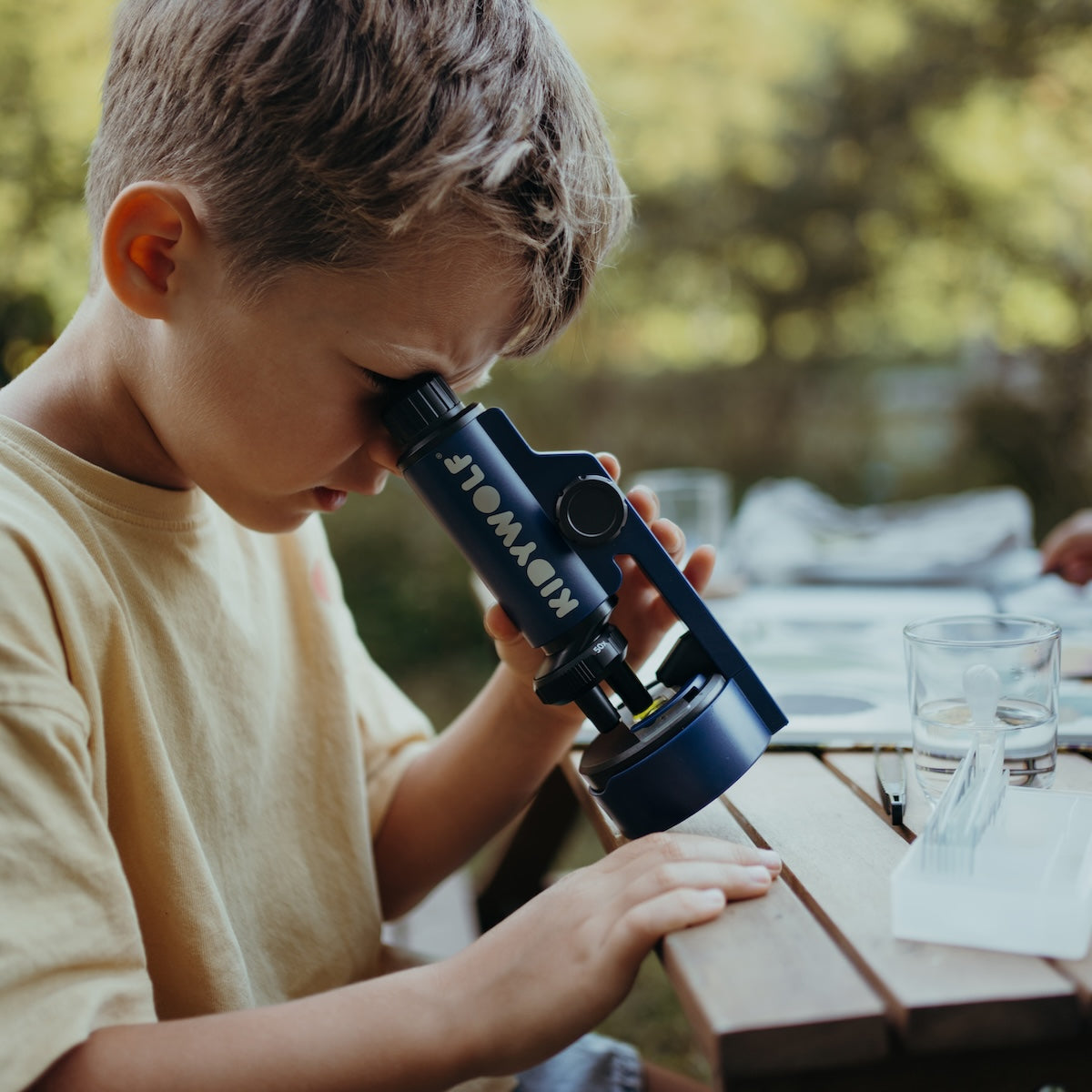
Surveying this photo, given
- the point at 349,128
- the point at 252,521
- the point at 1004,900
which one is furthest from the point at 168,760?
the point at 1004,900

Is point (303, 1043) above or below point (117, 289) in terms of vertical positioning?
below

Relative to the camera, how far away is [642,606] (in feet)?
3.89

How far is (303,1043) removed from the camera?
2.79 ft

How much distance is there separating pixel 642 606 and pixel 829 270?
628 cm

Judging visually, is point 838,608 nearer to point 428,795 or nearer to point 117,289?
point 428,795

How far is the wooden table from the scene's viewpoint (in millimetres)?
644

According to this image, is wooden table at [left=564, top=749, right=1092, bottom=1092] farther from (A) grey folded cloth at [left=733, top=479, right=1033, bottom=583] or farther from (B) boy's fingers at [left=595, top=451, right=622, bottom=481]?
(A) grey folded cloth at [left=733, top=479, right=1033, bottom=583]

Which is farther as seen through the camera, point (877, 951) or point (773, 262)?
point (773, 262)

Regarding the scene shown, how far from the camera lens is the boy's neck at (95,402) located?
3.52 feet

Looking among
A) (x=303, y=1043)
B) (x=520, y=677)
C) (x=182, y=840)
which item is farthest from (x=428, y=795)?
(x=303, y=1043)

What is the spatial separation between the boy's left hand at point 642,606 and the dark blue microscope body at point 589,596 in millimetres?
119

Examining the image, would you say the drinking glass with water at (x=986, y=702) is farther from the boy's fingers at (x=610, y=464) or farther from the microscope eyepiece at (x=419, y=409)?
the microscope eyepiece at (x=419, y=409)

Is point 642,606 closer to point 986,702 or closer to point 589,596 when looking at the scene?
point 589,596

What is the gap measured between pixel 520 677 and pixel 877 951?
0.60 m
